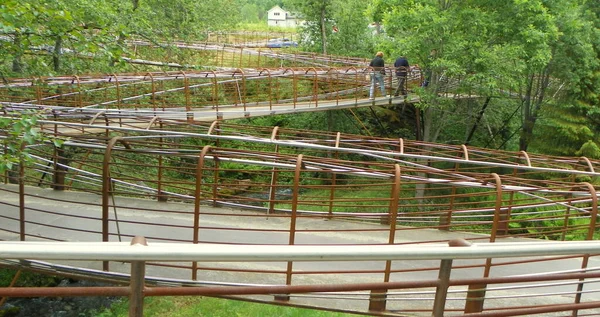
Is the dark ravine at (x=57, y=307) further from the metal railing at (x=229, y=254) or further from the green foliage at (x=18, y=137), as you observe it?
the metal railing at (x=229, y=254)

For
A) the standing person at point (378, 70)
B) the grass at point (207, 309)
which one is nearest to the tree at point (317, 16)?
the standing person at point (378, 70)

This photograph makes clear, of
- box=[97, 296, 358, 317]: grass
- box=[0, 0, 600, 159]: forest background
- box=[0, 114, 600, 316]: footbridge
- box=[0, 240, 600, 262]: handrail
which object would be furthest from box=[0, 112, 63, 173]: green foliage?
box=[0, 240, 600, 262]: handrail

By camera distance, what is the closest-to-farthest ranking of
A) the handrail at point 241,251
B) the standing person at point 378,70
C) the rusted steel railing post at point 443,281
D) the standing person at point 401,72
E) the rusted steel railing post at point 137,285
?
the handrail at point 241,251 → the rusted steel railing post at point 137,285 → the rusted steel railing post at point 443,281 → the standing person at point 378,70 → the standing person at point 401,72

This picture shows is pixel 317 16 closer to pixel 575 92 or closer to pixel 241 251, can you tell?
pixel 575 92

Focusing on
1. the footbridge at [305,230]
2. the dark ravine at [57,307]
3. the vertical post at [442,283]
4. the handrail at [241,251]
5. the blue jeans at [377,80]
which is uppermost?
the blue jeans at [377,80]

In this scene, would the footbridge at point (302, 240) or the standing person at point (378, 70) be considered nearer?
the footbridge at point (302, 240)

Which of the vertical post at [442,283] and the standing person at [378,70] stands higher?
the standing person at [378,70]

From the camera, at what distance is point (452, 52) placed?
1366 cm

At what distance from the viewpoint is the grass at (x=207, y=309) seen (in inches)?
256

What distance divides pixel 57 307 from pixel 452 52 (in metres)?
10.9

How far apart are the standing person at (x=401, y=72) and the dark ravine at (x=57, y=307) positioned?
1171 centimetres

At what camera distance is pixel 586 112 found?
1709cm

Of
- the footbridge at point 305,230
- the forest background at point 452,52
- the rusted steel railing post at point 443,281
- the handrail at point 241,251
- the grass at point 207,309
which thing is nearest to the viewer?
the handrail at point 241,251

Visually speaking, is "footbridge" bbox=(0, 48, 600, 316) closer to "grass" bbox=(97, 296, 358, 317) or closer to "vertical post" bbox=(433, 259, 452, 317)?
"vertical post" bbox=(433, 259, 452, 317)
